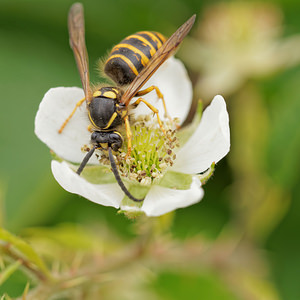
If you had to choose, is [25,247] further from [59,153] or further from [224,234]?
[224,234]

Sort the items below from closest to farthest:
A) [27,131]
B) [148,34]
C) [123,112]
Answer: [123,112]
[148,34]
[27,131]

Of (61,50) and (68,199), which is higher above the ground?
(61,50)

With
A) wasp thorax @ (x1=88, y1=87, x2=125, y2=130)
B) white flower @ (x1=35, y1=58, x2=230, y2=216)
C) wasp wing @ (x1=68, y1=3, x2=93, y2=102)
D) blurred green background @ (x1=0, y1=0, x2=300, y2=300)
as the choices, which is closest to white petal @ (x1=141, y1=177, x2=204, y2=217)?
white flower @ (x1=35, y1=58, x2=230, y2=216)

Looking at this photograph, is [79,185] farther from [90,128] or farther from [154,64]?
[154,64]

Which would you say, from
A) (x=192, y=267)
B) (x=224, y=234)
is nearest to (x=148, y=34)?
(x=192, y=267)

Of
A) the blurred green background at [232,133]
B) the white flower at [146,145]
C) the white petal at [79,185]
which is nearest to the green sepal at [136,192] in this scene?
the white flower at [146,145]

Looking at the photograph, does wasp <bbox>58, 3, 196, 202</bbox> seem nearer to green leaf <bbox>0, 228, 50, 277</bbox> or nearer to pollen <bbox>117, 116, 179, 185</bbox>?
pollen <bbox>117, 116, 179, 185</bbox>

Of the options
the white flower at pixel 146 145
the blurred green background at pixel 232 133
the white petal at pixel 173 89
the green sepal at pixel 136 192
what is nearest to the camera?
the white flower at pixel 146 145

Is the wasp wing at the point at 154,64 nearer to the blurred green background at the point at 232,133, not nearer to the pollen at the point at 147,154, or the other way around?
the pollen at the point at 147,154
